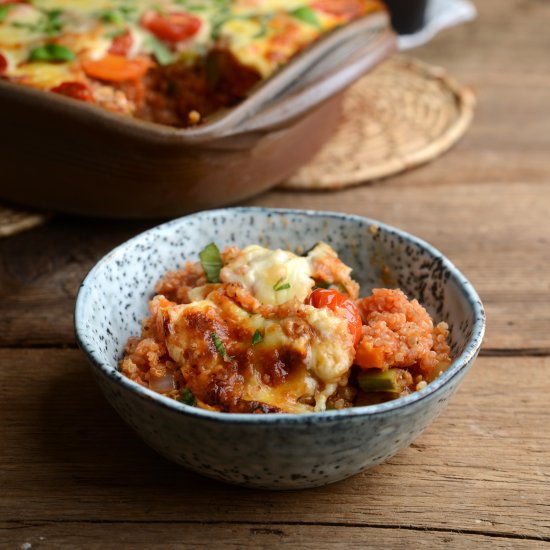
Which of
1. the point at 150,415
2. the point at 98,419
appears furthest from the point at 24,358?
the point at 150,415

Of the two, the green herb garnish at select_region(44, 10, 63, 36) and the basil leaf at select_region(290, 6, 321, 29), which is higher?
the green herb garnish at select_region(44, 10, 63, 36)

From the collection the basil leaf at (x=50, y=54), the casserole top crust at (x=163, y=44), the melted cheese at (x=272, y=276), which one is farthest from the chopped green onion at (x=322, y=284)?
the basil leaf at (x=50, y=54)

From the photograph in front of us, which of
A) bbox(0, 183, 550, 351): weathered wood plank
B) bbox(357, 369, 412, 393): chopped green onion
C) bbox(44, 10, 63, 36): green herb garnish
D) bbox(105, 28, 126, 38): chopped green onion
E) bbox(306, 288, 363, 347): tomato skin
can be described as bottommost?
bbox(0, 183, 550, 351): weathered wood plank

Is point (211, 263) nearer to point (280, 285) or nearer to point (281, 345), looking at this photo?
point (280, 285)

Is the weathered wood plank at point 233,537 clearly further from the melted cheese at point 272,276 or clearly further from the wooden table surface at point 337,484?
the melted cheese at point 272,276

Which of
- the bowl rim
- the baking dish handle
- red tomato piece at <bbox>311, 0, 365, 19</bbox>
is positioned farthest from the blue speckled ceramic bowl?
red tomato piece at <bbox>311, 0, 365, 19</bbox>

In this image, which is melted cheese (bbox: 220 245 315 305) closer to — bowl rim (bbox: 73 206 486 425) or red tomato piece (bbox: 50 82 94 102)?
bowl rim (bbox: 73 206 486 425)
